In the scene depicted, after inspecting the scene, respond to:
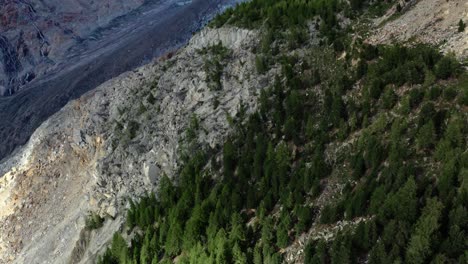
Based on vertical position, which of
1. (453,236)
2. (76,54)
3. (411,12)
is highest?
(411,12)

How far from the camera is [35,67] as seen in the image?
13900cm

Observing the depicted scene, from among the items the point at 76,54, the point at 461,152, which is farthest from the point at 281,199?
the point at 76,54

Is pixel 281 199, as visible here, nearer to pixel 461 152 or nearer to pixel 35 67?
A: pixel 461 152

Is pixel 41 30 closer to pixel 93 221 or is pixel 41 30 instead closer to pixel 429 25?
pixel 93 221

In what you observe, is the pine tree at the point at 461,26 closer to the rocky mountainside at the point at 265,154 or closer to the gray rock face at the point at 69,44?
the rocky mountainside at the point at 265,154

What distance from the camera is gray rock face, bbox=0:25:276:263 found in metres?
49.2

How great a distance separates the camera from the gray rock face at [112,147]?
4919cm

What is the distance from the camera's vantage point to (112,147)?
55.1 metres

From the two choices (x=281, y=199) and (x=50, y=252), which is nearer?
(x=281, y=199)

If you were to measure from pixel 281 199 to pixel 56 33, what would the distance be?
129689 mm

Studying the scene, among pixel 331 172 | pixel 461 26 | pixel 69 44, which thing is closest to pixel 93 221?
pixel 331 172

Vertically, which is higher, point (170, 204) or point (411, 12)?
point (411, 12)

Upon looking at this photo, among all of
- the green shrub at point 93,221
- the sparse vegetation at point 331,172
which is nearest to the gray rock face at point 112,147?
the green shrub at point 93,221

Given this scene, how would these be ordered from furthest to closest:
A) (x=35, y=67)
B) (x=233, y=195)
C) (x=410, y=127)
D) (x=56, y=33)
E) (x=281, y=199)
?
(x=56, y=33) < (x=35, y=67) < (x=233, y=195) < (x=281, y=199) < (x=410, y=127)
